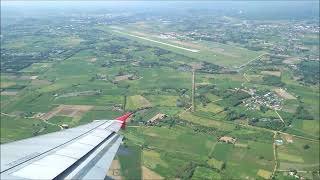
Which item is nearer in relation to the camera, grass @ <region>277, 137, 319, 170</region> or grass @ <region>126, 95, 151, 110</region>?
grass @ <region>277, 137, 319, 170</region>

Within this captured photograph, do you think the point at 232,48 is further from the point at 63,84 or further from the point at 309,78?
the point at 63,84

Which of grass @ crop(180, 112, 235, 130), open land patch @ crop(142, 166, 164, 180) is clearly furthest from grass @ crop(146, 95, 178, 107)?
open land patch @ crop(142, 166, 164, 180)

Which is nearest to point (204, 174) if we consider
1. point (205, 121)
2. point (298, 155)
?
point (298, 155)

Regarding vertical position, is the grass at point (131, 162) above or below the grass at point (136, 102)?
below

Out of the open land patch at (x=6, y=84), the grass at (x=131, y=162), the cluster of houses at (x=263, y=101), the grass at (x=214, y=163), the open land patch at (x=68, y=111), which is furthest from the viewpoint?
the open land patch at (x=6, y=84)

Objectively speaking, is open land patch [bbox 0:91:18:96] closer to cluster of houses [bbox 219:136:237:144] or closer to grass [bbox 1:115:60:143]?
grass [bbox 1:115:60:143]

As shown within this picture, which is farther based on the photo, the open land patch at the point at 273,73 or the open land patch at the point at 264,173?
the open land patch at the point at 273,73

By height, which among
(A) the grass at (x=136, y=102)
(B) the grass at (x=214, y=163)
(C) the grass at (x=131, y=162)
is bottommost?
(B) the grass at (x=214, y=163)

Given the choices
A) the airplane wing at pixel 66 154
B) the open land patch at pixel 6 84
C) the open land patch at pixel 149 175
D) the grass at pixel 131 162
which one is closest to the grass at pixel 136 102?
the grass at pixel 131 162

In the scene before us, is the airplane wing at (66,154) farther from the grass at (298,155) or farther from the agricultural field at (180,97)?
the grass at (298,155)
